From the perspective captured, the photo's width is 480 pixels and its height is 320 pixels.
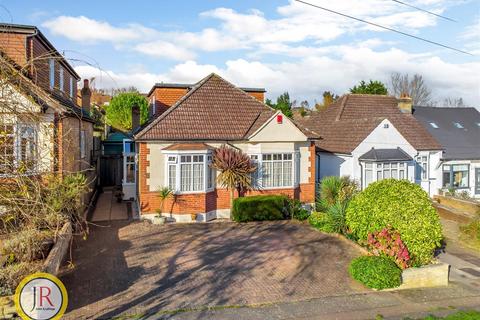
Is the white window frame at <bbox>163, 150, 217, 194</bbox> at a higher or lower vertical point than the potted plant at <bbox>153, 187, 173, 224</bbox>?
higher

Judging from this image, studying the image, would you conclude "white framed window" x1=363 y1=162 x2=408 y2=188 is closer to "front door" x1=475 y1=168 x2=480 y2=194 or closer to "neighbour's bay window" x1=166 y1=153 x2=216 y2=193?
"front door" x1=475 y1=168 x2=480 y2=194

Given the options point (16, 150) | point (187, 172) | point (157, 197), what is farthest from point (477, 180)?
point (16, 150)

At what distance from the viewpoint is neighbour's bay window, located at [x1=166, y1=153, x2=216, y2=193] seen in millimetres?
17359

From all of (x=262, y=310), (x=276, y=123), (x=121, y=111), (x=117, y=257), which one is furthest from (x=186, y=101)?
(x=121, y=111)

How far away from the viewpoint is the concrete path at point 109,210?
17.8 meters

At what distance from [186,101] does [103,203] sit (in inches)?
306

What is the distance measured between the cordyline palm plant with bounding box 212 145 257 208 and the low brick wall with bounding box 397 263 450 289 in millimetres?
→ 8682

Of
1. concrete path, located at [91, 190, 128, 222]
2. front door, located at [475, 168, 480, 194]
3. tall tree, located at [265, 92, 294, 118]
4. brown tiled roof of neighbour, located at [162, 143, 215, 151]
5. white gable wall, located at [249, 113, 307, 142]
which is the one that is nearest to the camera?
brown tiled roof of neighbour, located at [162, 143, 215, 151]

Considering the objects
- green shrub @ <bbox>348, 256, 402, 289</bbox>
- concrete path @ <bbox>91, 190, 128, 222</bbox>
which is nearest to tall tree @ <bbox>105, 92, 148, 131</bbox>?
concrete path @ <bbox>91, 190, 128, 222</bbox>

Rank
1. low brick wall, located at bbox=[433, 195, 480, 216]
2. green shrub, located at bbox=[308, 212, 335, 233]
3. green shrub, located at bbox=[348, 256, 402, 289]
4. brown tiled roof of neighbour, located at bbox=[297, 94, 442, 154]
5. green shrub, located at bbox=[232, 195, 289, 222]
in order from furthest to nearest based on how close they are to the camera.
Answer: brown tiled roof of neighbour, located at bbox=[297, 94, 442, 154] < low brick wall, located at bbox=[433, 195, 480, 216] < green shrub, located at bbox=[232, 195, 289, 222] < green shrub, located at bbox=[308, 212, 335, 233] < green shrub, located at bbox=[348, 256, 402, 289]

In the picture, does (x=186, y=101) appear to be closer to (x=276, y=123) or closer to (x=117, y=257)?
(x=276, y=123)

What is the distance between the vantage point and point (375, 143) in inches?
893

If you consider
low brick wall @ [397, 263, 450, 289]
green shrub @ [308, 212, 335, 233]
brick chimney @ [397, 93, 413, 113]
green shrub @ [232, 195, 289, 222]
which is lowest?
low brick wall @ [397, 263, 450, 289]

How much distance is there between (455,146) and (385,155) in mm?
8834
